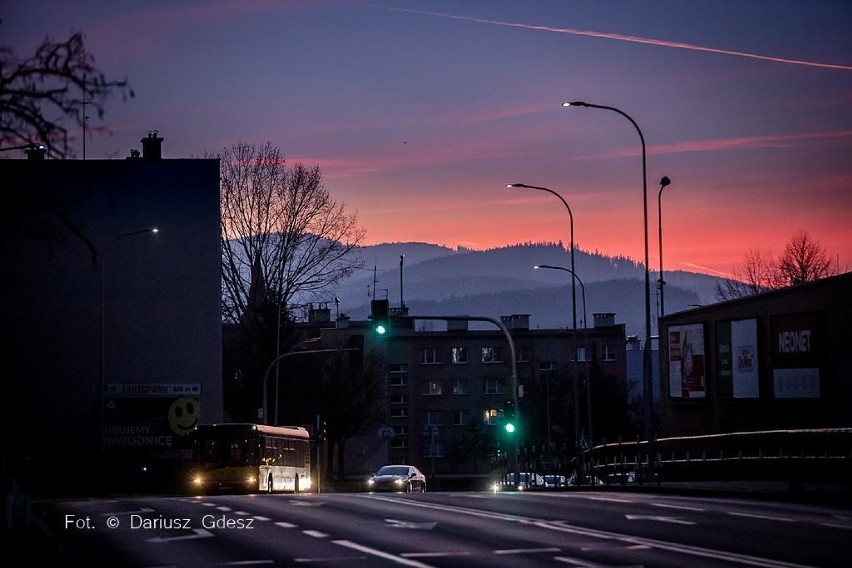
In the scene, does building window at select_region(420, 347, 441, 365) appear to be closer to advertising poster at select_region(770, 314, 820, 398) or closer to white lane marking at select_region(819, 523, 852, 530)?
advertising poster at select_region(770, 314, 820, 398)

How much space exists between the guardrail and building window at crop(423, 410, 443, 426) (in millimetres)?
76499

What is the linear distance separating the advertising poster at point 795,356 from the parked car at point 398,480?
52.6 feet

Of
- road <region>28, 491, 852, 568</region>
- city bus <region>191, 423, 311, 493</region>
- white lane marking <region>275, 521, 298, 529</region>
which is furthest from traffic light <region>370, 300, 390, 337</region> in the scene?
white lane marking <region>275, 521, 298, 529</region>

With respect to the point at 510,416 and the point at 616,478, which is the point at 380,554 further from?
the point at 616,478

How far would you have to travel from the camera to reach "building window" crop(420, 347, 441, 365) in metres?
126

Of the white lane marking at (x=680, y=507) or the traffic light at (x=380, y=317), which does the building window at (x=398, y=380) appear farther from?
the white lane marking at (x=680, y=507)

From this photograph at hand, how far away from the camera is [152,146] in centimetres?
6938

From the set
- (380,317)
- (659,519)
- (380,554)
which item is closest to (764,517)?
(659,519)

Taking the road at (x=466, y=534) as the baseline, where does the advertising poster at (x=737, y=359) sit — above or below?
above

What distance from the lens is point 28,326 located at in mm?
64688

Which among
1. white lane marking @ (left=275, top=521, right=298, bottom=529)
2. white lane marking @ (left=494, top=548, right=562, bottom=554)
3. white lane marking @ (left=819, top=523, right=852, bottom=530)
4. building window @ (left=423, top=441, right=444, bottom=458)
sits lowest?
building window @ (left=423, top=441, right=444, bottom=458)

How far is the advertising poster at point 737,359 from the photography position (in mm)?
45375

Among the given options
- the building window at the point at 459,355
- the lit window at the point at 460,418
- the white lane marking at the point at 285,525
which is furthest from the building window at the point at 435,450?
the white lane marking at the point at 285,525

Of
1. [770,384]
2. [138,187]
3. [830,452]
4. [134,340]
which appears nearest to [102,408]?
[134,340]
